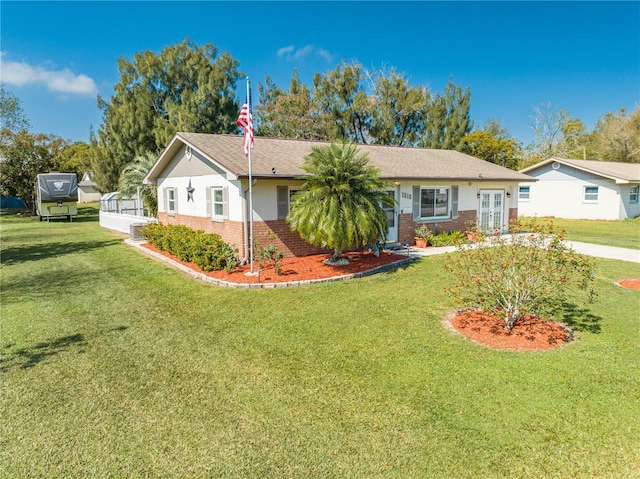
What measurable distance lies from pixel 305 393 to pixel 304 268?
20.4 feet

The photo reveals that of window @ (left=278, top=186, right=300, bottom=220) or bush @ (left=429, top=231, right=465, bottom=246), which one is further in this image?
bush @ (left=429, top=231, right=465, bottom=246)

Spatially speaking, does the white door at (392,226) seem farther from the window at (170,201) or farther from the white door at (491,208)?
the window at (170,201)

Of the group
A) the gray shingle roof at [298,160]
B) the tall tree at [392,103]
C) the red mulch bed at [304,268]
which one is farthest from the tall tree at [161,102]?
the red mulch bed at [304,268]

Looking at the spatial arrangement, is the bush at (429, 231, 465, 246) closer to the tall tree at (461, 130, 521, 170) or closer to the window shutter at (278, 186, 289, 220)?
the window shutter at (278, 186, 289, 220)

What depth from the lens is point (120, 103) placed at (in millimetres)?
31375

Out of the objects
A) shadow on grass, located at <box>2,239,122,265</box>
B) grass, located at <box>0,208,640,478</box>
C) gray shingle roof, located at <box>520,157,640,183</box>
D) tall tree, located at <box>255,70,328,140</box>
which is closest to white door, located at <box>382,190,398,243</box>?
grass, located at <box>0,208,640,478</box>

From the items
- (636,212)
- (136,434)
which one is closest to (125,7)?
(136,434)

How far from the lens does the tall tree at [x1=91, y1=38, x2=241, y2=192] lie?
29578 millimetres

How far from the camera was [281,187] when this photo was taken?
38.8 feet

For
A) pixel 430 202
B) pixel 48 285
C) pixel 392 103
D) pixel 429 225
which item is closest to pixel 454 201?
pixel 430 202

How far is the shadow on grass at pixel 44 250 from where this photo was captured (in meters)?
13.3

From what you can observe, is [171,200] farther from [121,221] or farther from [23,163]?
[23,163]

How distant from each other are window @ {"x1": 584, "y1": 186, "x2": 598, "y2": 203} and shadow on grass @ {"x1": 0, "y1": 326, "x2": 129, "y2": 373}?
2842 cm

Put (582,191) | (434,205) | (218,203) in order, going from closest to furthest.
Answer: (218,203)
(434,205)
(582,191)
